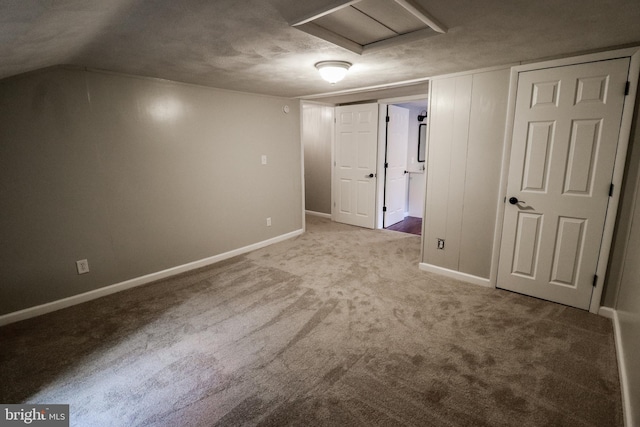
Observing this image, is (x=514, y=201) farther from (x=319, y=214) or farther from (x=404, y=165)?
(x=319, y=214)

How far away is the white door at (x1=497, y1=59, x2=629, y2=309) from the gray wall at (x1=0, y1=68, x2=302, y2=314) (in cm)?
310

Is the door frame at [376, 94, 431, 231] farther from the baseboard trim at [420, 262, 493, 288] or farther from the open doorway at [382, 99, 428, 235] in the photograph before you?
the baseboard trim at [420, 262, 493, 288]

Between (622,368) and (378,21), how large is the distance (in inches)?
103

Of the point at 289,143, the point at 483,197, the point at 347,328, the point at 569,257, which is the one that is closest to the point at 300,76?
the point at 289,143

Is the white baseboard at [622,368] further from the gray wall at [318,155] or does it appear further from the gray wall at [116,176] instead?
the gray wall at [318,155]

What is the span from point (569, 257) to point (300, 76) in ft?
9.87

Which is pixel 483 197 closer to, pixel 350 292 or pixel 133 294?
pixel 350 292

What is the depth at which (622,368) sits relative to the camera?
1868 millimetres

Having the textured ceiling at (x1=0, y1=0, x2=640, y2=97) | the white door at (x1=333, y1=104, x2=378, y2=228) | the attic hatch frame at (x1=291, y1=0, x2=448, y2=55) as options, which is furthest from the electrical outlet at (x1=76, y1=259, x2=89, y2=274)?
the white door at (x1=333, y1=104, x2=378, y2=228)

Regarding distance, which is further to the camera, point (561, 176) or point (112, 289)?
point (112, 289)

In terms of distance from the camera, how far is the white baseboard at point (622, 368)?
5.06 feet

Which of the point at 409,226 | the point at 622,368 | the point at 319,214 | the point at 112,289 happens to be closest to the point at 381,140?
the point at 409,226

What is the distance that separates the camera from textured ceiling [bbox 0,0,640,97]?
148 cm

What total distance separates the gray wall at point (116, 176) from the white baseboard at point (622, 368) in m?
3.78
